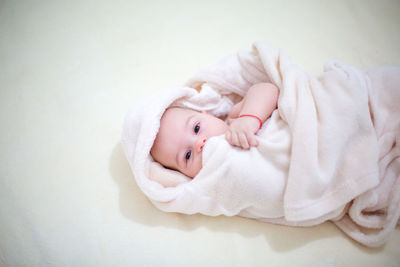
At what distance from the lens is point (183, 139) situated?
0.92m

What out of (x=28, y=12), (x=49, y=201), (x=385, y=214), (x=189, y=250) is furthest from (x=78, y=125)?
(x=385, y=214)

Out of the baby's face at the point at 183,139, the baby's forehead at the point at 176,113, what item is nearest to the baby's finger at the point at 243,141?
the baby's face at the point at 183,139

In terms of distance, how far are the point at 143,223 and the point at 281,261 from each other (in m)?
0.48

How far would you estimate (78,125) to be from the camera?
1.14 meters

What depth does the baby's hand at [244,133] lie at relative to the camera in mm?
856

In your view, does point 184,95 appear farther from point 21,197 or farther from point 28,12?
point 28,12

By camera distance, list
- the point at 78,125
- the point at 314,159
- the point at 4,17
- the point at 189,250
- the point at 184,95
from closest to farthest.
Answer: the point at 314,159, the point at 189,250, the point at 184,95, the point at 78,125, the point at 4,17

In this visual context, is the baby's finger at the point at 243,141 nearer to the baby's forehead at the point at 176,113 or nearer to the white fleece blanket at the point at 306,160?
the white fleece blanket at the point at 306,160

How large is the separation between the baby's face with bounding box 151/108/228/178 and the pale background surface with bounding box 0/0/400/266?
18 cm

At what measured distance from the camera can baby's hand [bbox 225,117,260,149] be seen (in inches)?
33.7

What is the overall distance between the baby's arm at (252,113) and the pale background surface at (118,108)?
0.31 metres

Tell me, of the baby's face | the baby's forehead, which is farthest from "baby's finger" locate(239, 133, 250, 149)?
the baby's forehead

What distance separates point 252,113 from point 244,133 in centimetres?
9

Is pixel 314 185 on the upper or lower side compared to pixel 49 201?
lower
